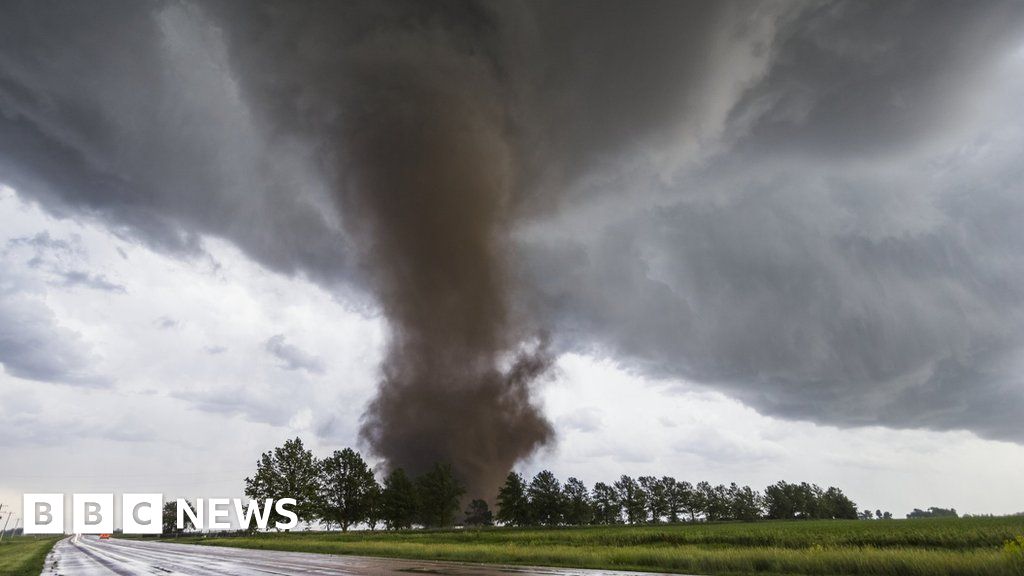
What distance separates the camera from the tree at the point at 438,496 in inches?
4186

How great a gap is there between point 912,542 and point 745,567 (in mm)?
27075

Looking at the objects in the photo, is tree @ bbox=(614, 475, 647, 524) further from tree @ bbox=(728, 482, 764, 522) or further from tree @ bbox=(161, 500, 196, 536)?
tree @ bbox=(161, 500, 196, 536)

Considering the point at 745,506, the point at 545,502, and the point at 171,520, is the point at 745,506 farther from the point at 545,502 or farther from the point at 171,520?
the point at 171,520

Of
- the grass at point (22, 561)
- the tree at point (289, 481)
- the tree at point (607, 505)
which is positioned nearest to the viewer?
the grass at point (22, 561)

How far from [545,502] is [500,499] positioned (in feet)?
32.6

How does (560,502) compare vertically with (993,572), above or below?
below

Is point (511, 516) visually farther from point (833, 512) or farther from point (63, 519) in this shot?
point (833, 512)

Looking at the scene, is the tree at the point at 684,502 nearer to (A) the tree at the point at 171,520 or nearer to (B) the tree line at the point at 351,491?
(B) the tree line at the point at 351,491

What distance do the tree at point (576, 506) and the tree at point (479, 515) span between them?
73.4 ft

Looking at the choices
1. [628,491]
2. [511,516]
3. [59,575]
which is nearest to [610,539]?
[59,575]

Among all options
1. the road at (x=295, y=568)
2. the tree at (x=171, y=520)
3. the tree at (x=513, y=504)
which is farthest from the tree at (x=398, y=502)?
the tree at (x=171, y=520)

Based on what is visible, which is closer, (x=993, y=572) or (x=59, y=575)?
(x=993, y=572)

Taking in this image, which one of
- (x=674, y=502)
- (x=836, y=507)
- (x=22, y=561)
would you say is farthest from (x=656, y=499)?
(x=22, y=561)

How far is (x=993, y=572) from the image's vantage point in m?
15.7
